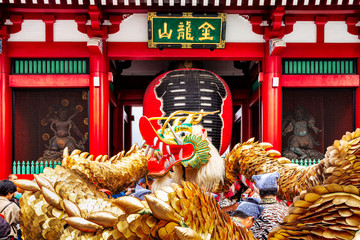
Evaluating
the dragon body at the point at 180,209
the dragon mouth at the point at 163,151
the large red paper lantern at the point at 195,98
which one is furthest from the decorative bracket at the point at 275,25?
the dragon body at the point at 180,209

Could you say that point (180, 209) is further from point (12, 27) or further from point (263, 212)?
point (12, 27)

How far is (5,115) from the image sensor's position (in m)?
6.25

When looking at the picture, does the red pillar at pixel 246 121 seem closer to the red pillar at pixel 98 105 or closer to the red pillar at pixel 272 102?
the red pillar at pixel 272 102

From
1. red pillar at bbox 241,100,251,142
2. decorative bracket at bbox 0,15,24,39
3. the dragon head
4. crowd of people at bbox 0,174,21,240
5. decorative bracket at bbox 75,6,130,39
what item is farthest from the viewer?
red pillar at bbox 241,100,251,142

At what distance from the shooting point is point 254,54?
6.63m

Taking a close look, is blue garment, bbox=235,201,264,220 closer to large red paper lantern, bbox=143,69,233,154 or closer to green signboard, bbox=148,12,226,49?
large red paper lantern, bbox=143,69,233,154

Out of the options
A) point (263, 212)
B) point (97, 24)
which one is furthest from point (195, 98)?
point (263, 212)

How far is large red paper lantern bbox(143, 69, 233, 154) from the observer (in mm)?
6352

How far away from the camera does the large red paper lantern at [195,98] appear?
6.35 m

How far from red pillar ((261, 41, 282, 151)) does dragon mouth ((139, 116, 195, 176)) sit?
3.89 meters

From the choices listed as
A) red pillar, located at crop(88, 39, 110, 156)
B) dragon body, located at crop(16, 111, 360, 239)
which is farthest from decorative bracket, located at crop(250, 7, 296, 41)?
dragon body, located at crop(16, 111, 360, 239)

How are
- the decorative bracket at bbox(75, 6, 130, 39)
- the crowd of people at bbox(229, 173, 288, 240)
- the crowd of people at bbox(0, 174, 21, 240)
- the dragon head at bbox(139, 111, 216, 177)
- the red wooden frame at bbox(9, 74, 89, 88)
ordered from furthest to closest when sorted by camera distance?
the red wooden frame at bbox(9, 74, 89, 88) < the decorative bracket at bbox(75, 6, 130, 39) < the crowd of people at bbox(0, 174, 21, 240) < the dragon head at bbox(139, 111, 216, 177) < the crowd of people at bbox(229, 173, 288, 240)

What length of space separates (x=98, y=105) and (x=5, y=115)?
5.25 ft

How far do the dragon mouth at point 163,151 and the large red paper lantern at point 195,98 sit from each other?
3.54 m
